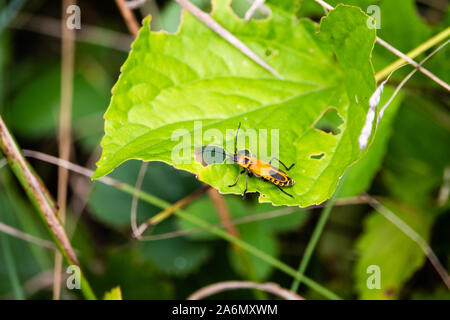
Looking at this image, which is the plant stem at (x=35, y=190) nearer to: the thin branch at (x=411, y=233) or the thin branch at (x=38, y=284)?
the thin branch at (x=38, y=284)

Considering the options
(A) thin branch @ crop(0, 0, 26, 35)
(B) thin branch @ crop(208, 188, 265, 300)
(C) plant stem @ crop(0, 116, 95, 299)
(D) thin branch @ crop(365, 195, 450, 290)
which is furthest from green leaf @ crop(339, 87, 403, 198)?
(A) thin branch @ crop(0, 0, 26, 35)

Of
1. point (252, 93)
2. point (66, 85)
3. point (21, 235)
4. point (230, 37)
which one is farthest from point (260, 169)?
point (66, 85)

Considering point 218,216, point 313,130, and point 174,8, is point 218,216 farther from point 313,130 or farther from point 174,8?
point 174,8

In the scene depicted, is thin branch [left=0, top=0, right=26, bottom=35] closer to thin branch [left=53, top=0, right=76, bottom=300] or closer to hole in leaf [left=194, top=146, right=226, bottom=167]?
thin branch [left=53, top=0, right=76, bottom=300]

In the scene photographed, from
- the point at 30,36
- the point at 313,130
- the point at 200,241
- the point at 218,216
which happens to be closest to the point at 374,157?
the point at 313,130

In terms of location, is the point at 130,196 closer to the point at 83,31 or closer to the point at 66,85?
the point at 66,85
